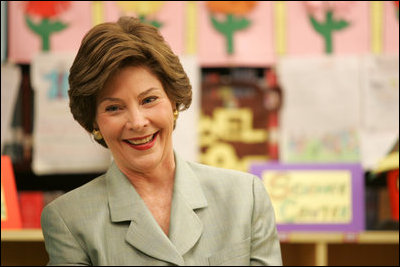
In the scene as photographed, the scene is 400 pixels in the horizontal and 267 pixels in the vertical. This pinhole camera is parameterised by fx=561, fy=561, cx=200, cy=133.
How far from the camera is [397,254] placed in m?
2.02

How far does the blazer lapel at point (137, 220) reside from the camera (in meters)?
1.14

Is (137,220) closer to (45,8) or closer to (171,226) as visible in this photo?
(171,226)

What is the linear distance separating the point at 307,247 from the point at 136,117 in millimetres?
1052

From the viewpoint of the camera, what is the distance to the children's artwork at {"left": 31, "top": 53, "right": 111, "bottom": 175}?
2070 millimetres

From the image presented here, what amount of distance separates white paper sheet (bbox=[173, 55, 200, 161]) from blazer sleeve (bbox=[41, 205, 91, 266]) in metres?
0.90

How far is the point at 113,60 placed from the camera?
1.07 metres

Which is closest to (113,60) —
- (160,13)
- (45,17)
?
(160,13)

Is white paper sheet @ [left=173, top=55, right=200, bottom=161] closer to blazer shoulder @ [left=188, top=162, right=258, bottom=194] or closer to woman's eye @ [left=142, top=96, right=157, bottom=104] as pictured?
blazer shoulder @ [left=188, top=162, right=258, bottom=194]

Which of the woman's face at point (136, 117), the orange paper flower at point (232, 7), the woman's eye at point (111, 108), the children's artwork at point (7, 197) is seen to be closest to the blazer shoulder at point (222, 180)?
the woman's face at point (136, 117)

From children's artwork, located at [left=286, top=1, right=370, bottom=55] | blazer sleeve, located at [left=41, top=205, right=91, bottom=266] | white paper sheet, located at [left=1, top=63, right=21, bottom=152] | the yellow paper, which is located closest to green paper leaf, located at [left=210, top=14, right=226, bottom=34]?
children's artwork, located at [left=286, top=1, right=370, bottom=55]

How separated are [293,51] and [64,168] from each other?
40.0 inches

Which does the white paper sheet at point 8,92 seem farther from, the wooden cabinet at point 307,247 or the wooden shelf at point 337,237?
the wooden shelf at point 337,237

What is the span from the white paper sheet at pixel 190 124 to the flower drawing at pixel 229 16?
16 centimetres

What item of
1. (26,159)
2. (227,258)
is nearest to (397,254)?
(227,258)
